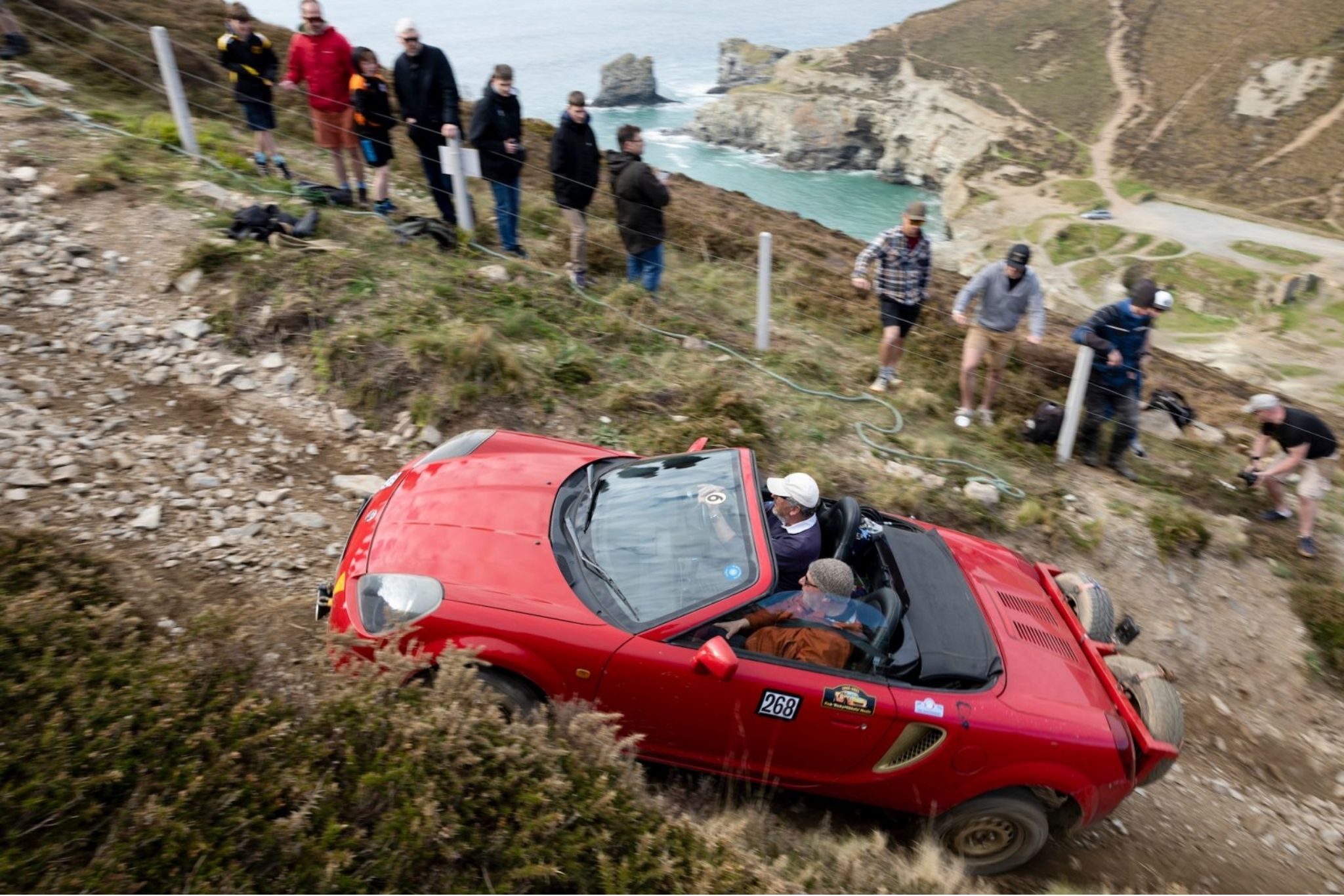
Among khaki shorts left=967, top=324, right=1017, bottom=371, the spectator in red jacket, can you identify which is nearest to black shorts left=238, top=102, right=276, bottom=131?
the spectator in red jacket

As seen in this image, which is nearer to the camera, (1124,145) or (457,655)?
(457,655)

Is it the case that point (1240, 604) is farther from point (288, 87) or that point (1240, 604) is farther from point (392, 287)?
point (288, 87)

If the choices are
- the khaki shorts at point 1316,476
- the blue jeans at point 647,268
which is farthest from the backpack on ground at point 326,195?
the khaki shorts at point 1316,476

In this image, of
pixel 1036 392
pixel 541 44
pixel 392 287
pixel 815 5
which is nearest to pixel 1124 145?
pixel 541 44

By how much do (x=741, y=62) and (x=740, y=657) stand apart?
133868 mm

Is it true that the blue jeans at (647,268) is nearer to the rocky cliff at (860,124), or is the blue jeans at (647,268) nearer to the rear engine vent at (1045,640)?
the rear engine vent at (1045,640)

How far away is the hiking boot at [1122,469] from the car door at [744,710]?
17.5ft

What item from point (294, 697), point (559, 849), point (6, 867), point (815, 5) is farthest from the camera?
point (815, 5)

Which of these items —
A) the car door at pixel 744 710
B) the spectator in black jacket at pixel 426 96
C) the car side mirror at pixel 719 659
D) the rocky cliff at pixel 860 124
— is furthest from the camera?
the rocky cliff at pixel 860 124

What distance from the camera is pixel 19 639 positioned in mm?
2943

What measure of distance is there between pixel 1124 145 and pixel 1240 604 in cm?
9721

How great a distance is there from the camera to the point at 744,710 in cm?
355

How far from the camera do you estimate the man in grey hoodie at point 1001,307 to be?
279 inches

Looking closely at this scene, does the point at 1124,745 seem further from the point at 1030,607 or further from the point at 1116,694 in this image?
the point at 1030,607
